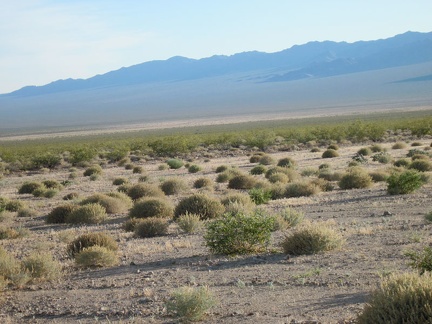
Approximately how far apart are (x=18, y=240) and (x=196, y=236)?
17.0ft

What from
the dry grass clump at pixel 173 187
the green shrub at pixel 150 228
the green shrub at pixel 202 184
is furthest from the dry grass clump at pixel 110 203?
the green shrub at pixel 202 184

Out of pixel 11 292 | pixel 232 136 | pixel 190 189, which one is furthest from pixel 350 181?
pixel 232 136

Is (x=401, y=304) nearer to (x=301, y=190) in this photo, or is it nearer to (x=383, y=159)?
(x=301, y=190)

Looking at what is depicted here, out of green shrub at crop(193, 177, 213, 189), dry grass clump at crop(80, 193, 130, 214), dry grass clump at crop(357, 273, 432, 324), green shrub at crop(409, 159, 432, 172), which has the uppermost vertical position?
dry grass clump at crop(357, 273, 432, 324)

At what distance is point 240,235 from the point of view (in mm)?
13492

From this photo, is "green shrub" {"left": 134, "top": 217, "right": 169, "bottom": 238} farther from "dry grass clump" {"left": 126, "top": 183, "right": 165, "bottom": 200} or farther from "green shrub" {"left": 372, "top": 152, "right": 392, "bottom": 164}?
"green shrub" {"left": 372, "top": 152, "right": 392, "bottom": 164}

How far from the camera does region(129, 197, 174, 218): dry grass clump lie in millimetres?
20875

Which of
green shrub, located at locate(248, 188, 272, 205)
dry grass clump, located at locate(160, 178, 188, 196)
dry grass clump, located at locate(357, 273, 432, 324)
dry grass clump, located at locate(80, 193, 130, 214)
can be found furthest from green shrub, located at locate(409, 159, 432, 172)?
dry grass clump, located at locate(357, 273, 432, 324)

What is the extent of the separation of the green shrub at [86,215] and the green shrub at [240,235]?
8.64 metres

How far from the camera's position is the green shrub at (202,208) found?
64.8 feet

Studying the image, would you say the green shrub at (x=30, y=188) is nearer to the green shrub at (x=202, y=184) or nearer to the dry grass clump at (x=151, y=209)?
the green shrub at (x=202, y=184)

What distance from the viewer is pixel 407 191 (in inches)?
885

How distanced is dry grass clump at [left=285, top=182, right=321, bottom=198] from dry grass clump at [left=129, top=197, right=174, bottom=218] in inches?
225

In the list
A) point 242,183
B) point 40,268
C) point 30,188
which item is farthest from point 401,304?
point 30,188
